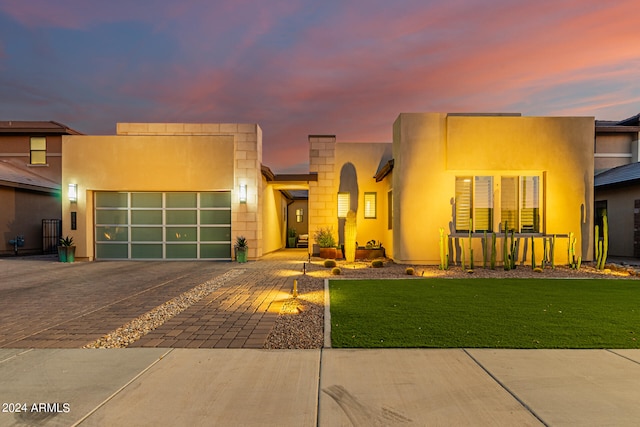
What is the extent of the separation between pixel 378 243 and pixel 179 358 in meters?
12.2

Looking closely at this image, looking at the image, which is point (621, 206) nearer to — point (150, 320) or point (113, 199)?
point (150, 320)

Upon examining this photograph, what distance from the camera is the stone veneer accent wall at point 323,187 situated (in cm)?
1569

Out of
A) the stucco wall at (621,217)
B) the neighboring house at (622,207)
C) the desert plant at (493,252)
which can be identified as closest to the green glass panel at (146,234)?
the desert plant at (493,252)

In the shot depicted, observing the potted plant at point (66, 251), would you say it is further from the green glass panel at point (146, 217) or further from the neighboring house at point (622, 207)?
the neighboring house at point (622, 207)

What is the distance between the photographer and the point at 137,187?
526 inches

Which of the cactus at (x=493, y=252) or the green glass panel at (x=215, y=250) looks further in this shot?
the green glass panel at (x=215, y=250)

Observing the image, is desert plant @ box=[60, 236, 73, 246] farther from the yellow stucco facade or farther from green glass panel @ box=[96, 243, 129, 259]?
green glass panel @ box=[96, 243, 129, 259]

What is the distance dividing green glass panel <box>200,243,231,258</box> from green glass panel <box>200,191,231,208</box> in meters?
1.62

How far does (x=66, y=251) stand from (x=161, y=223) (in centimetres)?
351

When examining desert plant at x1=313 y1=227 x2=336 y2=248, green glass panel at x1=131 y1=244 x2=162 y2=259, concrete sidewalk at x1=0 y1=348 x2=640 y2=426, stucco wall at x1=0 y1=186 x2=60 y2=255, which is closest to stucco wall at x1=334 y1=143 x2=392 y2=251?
desert plant at x1=313 y1=227 x2=336 y2=248

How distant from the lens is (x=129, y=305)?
6.00 meters

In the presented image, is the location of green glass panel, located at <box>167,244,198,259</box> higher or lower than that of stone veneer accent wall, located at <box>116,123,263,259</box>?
→ lower

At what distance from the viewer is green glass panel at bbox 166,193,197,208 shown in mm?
13703

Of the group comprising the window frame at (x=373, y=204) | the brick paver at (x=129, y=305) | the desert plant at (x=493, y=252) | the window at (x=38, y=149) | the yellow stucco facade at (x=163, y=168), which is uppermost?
the window at (x=38, y=149)
